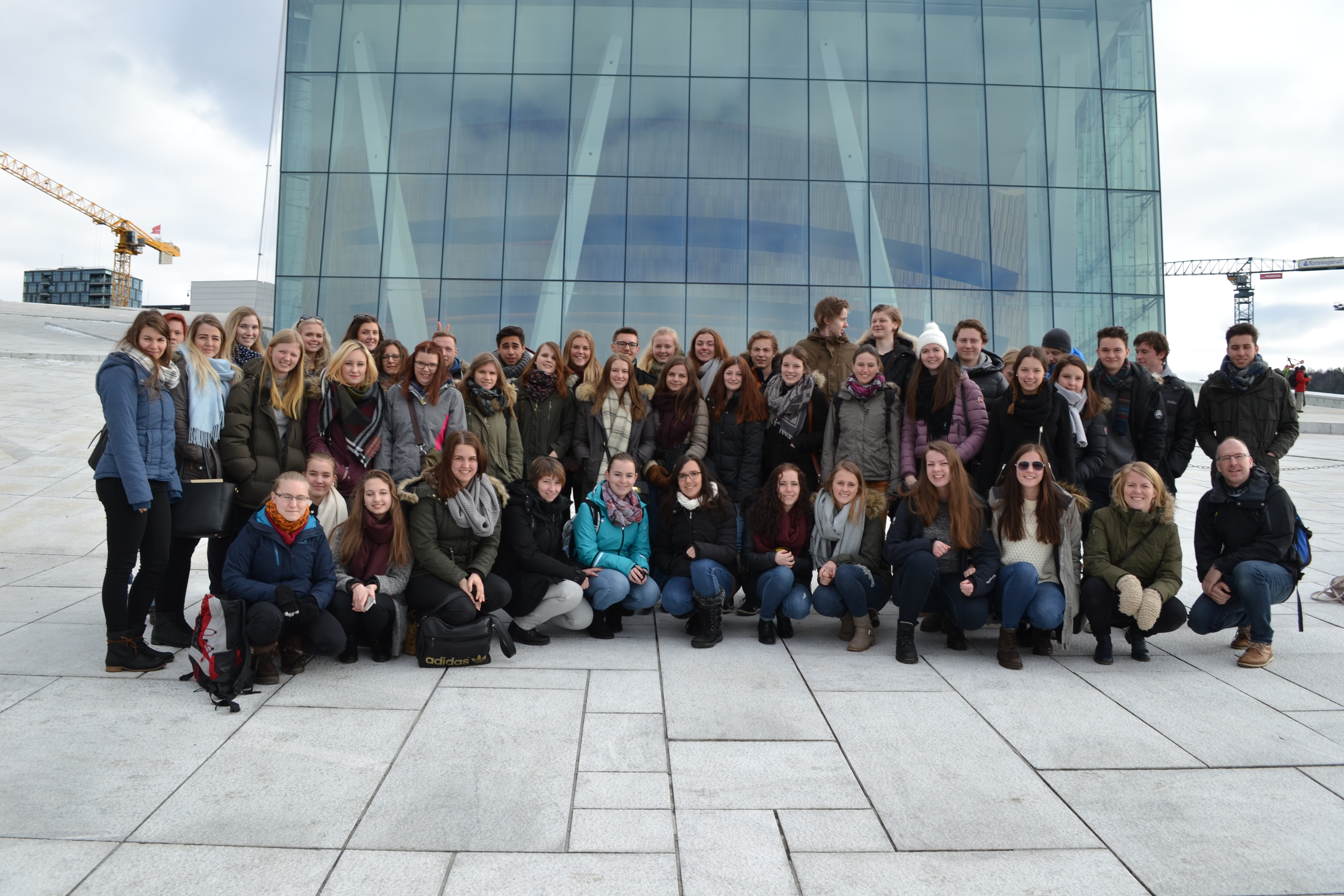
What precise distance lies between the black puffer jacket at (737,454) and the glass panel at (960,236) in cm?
1298

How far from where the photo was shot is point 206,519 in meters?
4.66

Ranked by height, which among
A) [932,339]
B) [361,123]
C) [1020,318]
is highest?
[361,123]

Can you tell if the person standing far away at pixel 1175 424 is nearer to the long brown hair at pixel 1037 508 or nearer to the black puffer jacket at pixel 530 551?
the long brown hair at pixel 1037 508

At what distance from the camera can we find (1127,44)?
17922 millimetres

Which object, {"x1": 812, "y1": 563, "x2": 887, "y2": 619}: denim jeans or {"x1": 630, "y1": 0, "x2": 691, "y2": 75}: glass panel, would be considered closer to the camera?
{"x1": 812, "y1": 563, "x2": 887, "y2": 619}: denim jeans

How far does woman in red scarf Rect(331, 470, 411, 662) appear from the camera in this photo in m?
4.75

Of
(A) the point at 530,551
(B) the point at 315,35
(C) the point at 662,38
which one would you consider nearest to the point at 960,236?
(C) the point at 662,38

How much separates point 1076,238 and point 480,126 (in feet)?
44.3

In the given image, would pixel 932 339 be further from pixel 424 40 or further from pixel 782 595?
pixel 424 40

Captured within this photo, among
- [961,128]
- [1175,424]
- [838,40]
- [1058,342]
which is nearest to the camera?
[1175,424]

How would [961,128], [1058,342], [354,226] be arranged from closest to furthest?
[1058,342] → [354,226] → [961,128]

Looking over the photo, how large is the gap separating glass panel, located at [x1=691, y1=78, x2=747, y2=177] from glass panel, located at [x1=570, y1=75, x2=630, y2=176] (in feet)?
5.03

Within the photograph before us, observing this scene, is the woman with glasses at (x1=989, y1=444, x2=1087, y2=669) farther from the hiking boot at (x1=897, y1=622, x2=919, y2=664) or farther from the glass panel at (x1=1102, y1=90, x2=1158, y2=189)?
the glass panel at (x1=1102, y1=90, x2=1158, y2=189)

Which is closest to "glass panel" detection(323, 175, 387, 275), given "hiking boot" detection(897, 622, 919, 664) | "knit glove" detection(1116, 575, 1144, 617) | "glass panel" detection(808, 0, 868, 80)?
"glass panel" detection(808, 0, 868, 80)
